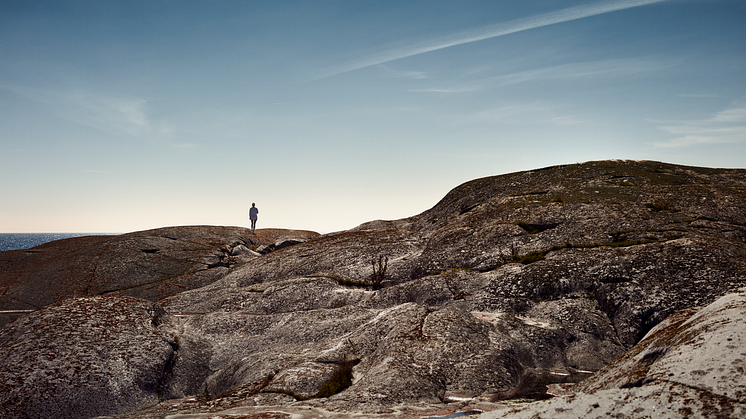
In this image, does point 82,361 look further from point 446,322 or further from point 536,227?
point 536,227

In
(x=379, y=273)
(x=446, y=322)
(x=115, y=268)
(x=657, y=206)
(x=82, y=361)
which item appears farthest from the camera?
(x=115, y=268)

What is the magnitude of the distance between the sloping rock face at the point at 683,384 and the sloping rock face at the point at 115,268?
125 ft

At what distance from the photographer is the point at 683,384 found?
791cm

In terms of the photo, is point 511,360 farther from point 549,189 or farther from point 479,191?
point 479,191

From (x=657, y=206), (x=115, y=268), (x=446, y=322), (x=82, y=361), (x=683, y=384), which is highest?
(x=657, y=206)

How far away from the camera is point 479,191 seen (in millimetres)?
47500

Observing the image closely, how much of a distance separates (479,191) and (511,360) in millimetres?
30052

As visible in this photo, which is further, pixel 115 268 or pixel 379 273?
pixel 115 268

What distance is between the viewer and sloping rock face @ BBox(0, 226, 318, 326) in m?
39.7

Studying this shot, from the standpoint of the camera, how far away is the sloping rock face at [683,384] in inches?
284

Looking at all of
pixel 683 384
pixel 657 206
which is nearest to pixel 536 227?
pixel 657 206

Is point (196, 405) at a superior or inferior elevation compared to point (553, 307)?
inferior

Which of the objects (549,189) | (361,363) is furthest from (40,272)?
(549,189)

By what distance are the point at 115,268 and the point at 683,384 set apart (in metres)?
47.4
